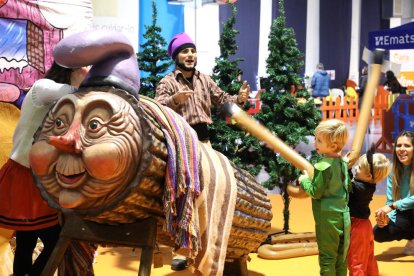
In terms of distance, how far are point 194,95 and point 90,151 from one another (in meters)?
2.06

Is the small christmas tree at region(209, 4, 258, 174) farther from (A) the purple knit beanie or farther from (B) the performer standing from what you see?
(A) the purple knit beanie

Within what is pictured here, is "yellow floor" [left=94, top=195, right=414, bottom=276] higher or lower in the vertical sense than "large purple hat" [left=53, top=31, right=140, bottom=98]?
lower

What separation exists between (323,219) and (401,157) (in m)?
1.28

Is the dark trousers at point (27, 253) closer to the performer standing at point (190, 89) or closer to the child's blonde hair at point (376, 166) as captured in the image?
the performer standing at point (190, 89)

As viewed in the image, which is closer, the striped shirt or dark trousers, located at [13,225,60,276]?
dark trousers, located at [13,225,60,276]

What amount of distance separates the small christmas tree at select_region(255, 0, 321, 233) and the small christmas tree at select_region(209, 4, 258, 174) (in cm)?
18

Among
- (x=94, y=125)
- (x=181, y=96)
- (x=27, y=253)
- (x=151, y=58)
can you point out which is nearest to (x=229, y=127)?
(x=151, y=58)

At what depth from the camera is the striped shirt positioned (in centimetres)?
408

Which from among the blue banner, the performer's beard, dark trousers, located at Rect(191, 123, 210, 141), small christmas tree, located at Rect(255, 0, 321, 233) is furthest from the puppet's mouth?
the blue banner

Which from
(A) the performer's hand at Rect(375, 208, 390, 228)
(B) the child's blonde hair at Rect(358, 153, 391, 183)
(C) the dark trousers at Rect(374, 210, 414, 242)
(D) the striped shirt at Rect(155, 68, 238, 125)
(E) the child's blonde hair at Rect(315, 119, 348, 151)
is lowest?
(C) the dark trousers at Rect(374, 210, 414, 242)

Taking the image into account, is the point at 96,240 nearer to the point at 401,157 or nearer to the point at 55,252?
the point at 55,252

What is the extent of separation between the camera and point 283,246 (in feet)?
14.3

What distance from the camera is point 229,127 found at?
488 cm

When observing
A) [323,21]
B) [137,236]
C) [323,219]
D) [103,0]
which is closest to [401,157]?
[323,219]
